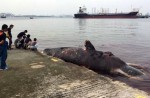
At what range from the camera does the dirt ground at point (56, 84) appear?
8750 mm

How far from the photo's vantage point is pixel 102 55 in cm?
1488

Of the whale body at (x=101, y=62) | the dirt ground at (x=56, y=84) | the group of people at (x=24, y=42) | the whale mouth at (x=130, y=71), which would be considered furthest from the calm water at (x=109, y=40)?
the group of people at (x=24, y=42)

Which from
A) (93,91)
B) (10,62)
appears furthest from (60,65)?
(93,91)

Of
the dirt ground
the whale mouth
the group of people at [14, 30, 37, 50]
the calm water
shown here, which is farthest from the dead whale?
the group of people at [14, 30, 37, 50]

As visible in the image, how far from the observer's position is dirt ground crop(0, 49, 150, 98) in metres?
8.75

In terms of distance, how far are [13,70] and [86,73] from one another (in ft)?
10.1

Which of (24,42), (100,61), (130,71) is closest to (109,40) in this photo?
(24,42)

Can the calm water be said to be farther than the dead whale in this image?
Yes

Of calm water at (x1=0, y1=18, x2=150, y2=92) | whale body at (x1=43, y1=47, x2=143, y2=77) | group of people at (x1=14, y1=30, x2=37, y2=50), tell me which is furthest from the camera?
calm water at (x1=0, y1=18, x2=150, y2=92)

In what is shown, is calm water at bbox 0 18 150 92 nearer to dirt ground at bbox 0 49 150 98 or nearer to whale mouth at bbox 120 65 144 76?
whale mouth at bbox 120 65 144 76

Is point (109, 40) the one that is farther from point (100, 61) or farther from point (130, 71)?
point (130, 71)

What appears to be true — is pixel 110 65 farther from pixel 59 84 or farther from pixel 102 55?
pixel 59 84

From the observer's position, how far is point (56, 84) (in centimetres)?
967

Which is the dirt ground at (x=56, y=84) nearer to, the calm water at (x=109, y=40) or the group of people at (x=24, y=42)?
the calm water at (x=109, y=40)
